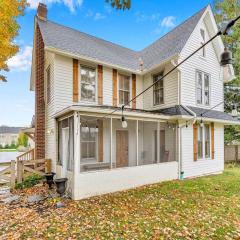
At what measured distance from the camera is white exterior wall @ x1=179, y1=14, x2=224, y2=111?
1075cm

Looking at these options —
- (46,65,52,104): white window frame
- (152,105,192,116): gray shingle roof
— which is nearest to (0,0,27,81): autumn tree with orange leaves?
(46,65,52,104): white window frame

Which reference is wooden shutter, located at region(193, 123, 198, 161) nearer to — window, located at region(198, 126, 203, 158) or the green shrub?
window, located at region(198, 126, 203, 158)

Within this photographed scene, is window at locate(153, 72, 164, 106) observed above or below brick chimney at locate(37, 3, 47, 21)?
below

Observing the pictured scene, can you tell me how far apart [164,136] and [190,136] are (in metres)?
1.37

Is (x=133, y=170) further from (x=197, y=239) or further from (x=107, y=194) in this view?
(x=197, y=239)

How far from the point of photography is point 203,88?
11.9 metres

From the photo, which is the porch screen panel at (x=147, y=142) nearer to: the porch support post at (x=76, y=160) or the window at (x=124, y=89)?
the window at (x=124, y=89)

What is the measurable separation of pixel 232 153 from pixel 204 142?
7.90 meters

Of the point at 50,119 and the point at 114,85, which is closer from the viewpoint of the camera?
the point at 50,119

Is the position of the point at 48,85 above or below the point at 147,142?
above

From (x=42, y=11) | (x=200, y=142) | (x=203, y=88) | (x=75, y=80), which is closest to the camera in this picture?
(x=75, y=80)

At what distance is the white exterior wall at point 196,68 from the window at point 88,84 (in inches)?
184

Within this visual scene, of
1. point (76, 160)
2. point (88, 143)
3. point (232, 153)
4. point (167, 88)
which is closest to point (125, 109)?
point (88, 143)

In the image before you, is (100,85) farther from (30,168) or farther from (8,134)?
(8,134)
